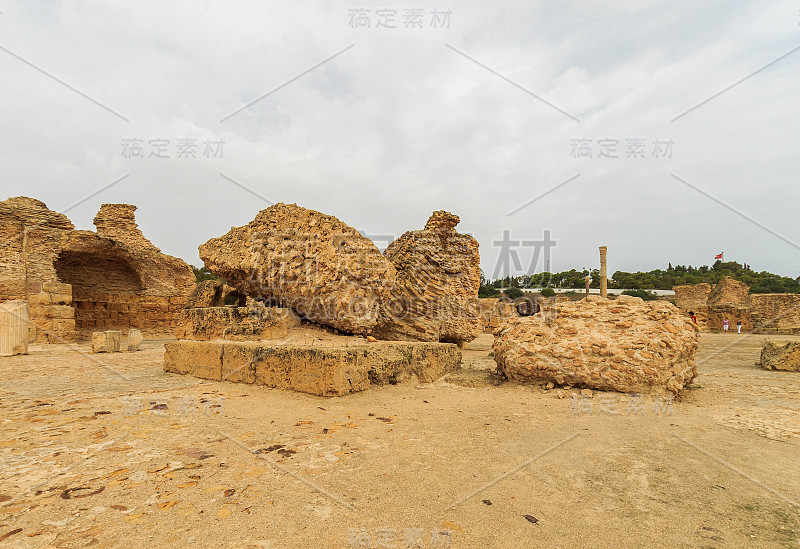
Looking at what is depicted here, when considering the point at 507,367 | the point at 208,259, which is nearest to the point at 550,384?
the point at 507,367

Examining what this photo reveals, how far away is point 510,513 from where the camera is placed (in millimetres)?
1729

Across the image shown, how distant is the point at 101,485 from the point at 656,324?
5.04 metres

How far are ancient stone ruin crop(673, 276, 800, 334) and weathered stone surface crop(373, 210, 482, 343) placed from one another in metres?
14.5

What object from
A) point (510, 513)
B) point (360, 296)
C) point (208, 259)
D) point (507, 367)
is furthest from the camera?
point (208, 259)

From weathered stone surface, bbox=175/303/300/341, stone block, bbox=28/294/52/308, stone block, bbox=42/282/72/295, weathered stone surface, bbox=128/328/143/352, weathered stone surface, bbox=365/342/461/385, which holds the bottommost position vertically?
weathered stone surface, bbox=128/328/143/352

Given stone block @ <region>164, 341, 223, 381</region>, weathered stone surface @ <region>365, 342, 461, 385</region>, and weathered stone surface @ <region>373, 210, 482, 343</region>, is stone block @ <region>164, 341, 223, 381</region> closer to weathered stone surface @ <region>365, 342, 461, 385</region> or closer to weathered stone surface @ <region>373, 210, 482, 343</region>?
weathered stone surface @ <region>365, 342, 461, 385</region>

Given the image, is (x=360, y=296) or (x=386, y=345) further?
(x=360, y=296)

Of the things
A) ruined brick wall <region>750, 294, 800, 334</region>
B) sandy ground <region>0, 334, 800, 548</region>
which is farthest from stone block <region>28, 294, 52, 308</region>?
ruined brick wall <region>750, 294, 800, 334</region>

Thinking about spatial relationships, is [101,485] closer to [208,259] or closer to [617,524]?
[617,524]

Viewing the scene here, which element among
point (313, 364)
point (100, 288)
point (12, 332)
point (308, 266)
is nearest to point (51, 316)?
point (12, 332)

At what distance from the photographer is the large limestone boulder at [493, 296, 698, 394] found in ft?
13.2

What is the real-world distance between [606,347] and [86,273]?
17.5m

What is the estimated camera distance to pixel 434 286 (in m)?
8.59

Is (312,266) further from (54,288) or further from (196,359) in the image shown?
(54,288)
